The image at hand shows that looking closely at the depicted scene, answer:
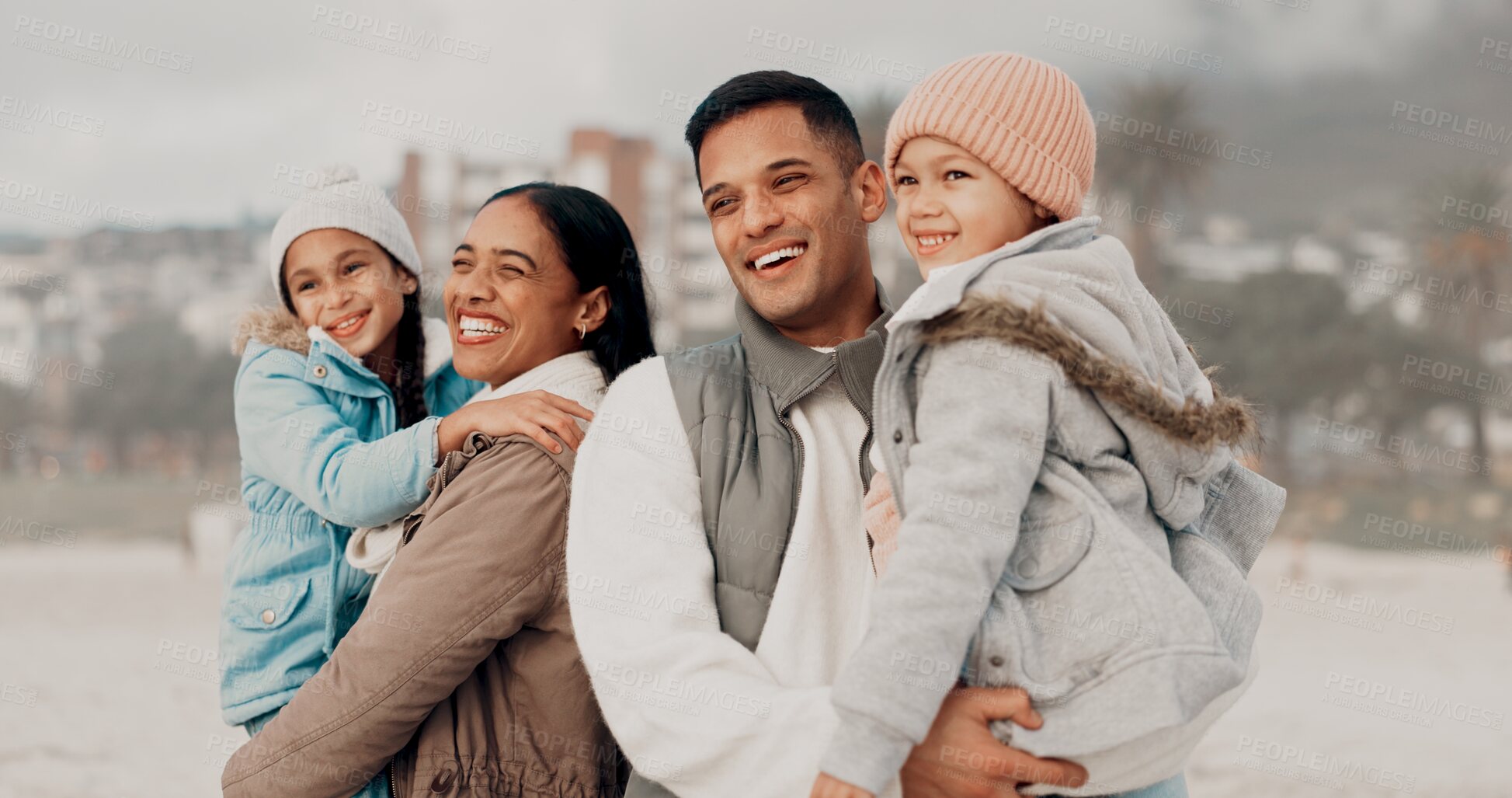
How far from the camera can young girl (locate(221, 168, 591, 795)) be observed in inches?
107

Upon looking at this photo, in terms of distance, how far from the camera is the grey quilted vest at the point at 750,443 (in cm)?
211

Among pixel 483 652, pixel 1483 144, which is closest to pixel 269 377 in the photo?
pixel 483 652

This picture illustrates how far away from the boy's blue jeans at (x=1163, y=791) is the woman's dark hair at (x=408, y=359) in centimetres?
213

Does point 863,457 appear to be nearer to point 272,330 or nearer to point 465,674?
point 465,674

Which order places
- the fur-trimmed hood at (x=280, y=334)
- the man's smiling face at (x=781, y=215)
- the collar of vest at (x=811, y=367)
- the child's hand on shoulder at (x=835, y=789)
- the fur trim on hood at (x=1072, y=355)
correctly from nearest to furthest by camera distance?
the child's hand on shoulder at (x=835, y=789)
the fur trim on hood at (x=1072, y=355)
the collar of vest at (x=811, y=367)
the man's smiling face at (x=781, y=215)
the fur-trimmed hood at (x=280, y=334)

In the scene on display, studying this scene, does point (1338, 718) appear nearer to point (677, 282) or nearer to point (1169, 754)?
point (1169, 754)

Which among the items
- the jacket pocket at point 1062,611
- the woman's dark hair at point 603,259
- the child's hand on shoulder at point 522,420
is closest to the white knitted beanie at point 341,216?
the woman's dark hair at point 603,259

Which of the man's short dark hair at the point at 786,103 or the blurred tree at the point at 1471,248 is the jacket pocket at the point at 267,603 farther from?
the blurred tree at the point at 1471,248

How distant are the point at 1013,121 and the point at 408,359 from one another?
198 cm

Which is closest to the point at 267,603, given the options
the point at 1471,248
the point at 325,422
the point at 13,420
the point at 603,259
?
the point at 325,422

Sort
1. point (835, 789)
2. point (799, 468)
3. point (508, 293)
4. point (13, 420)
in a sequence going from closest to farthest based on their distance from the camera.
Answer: point (835, 789)
point (799, 468)
point (508, 293)
point (13, 420)

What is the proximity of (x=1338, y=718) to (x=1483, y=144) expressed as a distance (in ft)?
92.3

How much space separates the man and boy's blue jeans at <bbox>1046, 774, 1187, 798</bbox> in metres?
0.27

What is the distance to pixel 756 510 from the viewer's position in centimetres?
213
